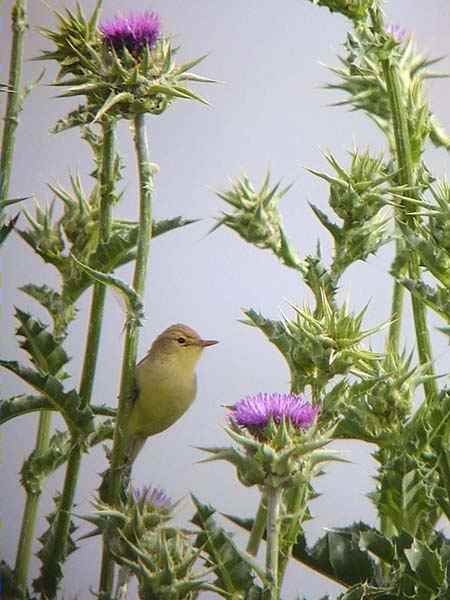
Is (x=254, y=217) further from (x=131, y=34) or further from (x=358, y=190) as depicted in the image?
(x=131, y=34)

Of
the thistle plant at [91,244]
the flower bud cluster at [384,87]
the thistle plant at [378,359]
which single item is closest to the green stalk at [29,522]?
the thistle plant at [91,244]

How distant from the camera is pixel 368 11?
129cm

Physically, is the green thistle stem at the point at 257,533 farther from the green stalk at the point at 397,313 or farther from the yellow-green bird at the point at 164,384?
the green stalk at the point at 397,313

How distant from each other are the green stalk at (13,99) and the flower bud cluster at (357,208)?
365 millimetres

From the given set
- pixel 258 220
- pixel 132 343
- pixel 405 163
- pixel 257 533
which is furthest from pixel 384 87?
pixel 257 533

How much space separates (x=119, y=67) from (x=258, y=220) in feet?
0.87

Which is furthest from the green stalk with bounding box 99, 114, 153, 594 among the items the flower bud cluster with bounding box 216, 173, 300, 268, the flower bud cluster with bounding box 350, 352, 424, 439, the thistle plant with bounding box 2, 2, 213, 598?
the flower bud cluster with bounding box 350, 352, 424, 439

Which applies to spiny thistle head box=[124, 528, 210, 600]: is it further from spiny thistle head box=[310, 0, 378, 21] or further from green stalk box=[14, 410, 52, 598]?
spiny thistle head box=[310, 0, 378, 21]

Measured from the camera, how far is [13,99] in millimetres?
1317

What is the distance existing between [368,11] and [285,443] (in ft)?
1.77

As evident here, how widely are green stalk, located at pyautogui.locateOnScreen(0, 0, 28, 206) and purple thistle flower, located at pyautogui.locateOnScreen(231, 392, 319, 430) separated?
407 millimetres

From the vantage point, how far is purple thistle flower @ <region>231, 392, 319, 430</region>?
110cm

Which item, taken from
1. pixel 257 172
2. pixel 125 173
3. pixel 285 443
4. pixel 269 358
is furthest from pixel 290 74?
pixel 285 443

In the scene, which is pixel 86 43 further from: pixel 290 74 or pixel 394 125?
Result: pixel 290 74
